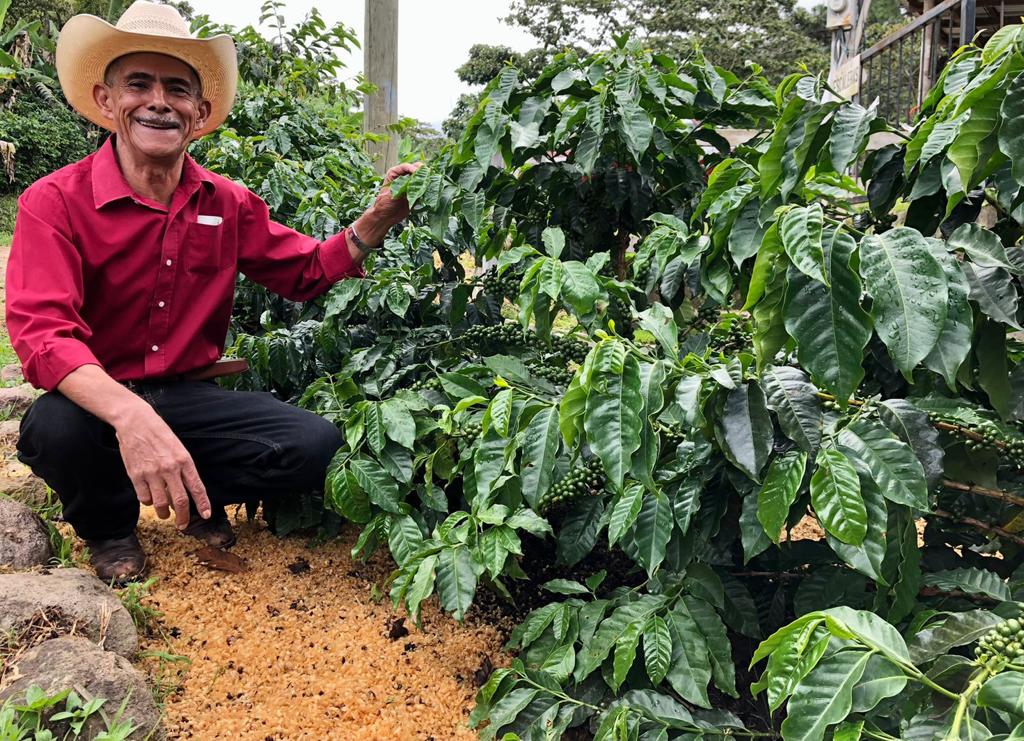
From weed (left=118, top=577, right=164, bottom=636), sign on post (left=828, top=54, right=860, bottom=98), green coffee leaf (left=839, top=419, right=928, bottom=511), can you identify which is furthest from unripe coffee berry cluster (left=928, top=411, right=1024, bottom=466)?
sign on post (left=828, top=54, right=860, bottom=98)

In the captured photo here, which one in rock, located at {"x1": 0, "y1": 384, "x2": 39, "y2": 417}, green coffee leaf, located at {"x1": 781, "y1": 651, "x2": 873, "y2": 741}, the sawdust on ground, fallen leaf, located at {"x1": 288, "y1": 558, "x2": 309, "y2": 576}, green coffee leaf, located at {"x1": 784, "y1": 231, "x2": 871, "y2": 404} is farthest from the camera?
rock, located at {"x1": 0, "y1": 384, "x2": 39, "y2": 417}

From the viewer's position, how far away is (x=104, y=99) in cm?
246

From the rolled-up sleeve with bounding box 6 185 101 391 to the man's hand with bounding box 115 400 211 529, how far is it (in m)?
0.26

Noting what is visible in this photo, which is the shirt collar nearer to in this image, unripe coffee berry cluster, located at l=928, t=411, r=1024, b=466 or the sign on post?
unripe coffee berry cluster, located at l=928, t=411, r=1024, b=466

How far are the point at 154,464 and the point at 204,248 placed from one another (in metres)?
0.85

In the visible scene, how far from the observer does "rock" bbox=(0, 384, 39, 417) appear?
3.46 meters

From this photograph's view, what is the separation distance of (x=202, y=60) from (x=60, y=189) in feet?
1.84

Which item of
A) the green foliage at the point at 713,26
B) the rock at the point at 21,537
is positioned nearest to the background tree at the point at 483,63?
the green foliage at the point at 713,26

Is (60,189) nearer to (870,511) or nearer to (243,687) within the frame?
(243,687)

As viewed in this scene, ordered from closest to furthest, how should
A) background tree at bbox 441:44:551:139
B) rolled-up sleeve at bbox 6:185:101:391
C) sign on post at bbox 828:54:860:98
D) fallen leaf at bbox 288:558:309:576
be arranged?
rolled-up sleeve at bbox 6:185:101:391
fallen leaf at bbox 288:558:309:576
sign on post at bbox 828:54:860:98
background tree at bbox 441:44:551:139

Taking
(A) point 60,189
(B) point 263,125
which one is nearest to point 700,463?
(A) point 60,189

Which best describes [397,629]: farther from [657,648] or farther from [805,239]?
[805,239]

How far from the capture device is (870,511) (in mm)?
1260

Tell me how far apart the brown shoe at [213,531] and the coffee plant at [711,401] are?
0.46 m
